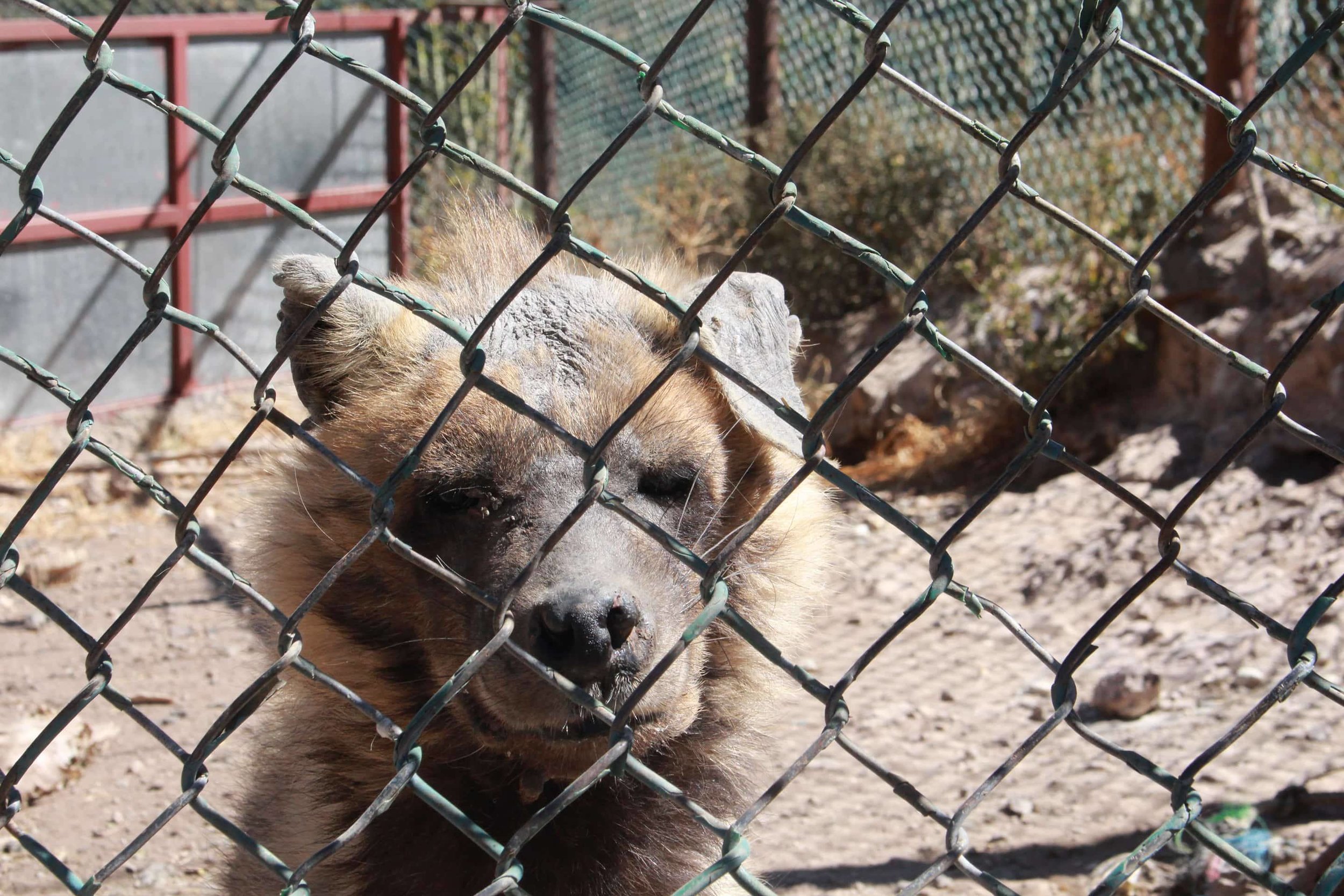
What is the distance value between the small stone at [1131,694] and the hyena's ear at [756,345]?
2.49 metres

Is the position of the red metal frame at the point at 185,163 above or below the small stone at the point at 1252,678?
above

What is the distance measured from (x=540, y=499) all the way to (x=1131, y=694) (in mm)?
3038

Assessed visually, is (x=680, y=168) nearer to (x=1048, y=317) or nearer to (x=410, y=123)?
(x=410, y=123)

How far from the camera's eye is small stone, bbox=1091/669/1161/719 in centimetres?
440

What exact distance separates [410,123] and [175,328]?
9.09 feet

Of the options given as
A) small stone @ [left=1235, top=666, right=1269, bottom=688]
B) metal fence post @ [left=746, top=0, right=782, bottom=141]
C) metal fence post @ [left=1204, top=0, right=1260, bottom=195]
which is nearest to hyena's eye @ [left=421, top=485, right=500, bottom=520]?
small stone @ [left=1235, top=666, right=1269, bottom=688]

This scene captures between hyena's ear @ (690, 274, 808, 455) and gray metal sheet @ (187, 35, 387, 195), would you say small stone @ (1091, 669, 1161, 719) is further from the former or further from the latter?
gray metal sheet @ (187, 35, 387, 195)

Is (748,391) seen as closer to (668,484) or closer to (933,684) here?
(668,484)

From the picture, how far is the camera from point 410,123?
379 inches

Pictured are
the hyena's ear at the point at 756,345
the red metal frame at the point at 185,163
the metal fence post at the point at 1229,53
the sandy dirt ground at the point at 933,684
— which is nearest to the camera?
the hyena's ear at the point at 756,345

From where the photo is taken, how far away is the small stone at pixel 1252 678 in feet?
14.6

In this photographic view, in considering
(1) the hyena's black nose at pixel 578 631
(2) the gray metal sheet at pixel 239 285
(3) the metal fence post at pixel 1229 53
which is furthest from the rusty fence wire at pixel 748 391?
(2) the gray metal sheet at pixel 239 285

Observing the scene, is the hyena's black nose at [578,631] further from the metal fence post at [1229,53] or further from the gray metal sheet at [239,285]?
the gray metal sheet at [239,285]

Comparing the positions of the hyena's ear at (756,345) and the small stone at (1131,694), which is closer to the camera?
the hyena's ear at (756,345)
